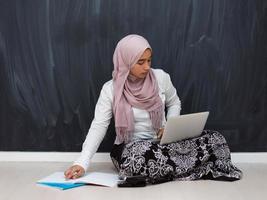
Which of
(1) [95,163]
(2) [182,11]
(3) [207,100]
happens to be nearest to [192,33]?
(2) [182,11]

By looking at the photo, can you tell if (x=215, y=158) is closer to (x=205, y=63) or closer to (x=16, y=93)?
(x=205, y=63)

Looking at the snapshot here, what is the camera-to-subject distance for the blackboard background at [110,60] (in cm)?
262

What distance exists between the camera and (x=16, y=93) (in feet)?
8.83

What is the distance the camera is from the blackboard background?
2.62m

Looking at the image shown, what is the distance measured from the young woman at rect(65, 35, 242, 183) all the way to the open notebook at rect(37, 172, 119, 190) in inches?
1.6

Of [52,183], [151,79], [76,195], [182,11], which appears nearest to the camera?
[76,195]

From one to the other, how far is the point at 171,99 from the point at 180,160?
0.40 metres

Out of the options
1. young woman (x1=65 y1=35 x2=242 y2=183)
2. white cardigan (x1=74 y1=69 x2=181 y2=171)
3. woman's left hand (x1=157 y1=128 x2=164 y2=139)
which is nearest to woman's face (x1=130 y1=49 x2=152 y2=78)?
young woman (x1=65 y1=35 x2=242 y2=183)

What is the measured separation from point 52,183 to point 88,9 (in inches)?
39.1

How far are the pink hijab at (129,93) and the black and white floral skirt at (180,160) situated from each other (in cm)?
12

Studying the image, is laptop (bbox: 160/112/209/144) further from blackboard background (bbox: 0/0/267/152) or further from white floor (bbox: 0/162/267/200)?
blackboard background (bbox: 0/0/267/152)

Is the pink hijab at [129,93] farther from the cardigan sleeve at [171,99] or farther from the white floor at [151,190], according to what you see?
the white floor at [151,190]

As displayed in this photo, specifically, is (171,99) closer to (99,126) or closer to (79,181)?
(99,126)

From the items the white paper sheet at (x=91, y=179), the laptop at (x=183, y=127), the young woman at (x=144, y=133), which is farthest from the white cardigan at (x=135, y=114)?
the laptop at (x=183, y=127)
